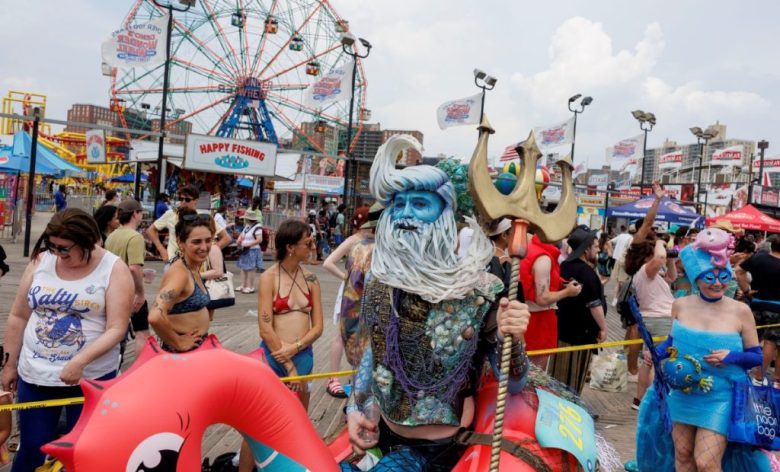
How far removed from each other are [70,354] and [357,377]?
143cm

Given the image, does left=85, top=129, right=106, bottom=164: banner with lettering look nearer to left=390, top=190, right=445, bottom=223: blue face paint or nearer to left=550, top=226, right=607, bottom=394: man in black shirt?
left=550, top=226, right=607, bottom=394: man in black shirt

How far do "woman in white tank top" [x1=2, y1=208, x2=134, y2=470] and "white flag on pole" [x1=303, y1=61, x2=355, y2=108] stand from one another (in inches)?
498

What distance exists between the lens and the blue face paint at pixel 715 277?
3373 millimetres

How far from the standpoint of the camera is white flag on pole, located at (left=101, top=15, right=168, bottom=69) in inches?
446

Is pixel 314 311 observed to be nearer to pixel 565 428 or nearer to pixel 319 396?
pixel 565 428

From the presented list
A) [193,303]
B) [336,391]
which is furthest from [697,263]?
[336,391]

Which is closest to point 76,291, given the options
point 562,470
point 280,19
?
point 562,470

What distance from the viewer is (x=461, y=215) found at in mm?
2396

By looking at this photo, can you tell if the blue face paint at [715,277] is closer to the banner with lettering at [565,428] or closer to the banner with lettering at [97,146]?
the banner with lettering at [565,428]

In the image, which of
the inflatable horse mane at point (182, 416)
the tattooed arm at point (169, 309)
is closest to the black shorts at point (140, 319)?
the tattooed arm at point (169, 309)

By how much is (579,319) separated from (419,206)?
3.29 m

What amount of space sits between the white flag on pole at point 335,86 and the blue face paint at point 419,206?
13.3 meters

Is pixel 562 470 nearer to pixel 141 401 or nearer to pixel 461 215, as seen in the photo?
pixel 461 215

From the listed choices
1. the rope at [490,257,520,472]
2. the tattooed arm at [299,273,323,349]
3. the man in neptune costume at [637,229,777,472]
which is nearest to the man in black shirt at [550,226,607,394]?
the man in neptune costume at [637,229,777,472]
